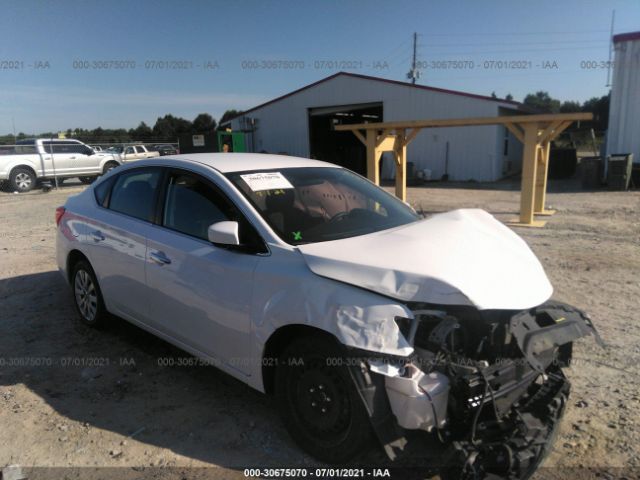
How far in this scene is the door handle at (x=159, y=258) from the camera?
3.55 metres

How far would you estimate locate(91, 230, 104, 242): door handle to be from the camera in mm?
4334

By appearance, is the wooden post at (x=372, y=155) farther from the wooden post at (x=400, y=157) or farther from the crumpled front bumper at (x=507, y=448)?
the crumpled front bumper at (x=507, y=448)

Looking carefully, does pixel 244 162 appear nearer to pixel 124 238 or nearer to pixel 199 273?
pixel 199 273

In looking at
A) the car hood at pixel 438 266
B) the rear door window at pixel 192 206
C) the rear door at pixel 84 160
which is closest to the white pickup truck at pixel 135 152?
the rear door at pixel 84 160

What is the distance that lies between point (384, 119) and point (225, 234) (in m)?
21.7

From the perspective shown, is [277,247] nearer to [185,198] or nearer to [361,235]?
[361,235]

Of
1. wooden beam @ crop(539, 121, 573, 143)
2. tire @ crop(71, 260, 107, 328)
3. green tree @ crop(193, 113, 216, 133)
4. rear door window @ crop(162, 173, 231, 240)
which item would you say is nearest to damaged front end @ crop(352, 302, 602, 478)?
rear door window @ crop(162, 173, 231, 240)

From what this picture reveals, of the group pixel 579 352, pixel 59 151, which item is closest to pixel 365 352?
pixel 579 352

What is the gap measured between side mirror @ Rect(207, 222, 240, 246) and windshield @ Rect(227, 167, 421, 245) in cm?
25

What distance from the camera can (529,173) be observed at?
1052 cm

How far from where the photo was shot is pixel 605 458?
2852mm

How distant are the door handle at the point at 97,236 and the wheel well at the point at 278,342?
7.20ft

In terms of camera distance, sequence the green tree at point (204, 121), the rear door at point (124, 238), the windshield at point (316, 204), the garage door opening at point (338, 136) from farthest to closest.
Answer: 1. the green tree at point (204, 121)
2. the garage door opening at point (338, 136)
3. the rear door at point (124, 238)
4. the windshield at point (316, 204)

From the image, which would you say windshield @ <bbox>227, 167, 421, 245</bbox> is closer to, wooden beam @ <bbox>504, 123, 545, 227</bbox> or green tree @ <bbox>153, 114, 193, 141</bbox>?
wooden beam @ <bbox>504, 123, 545, 227</bbox>
